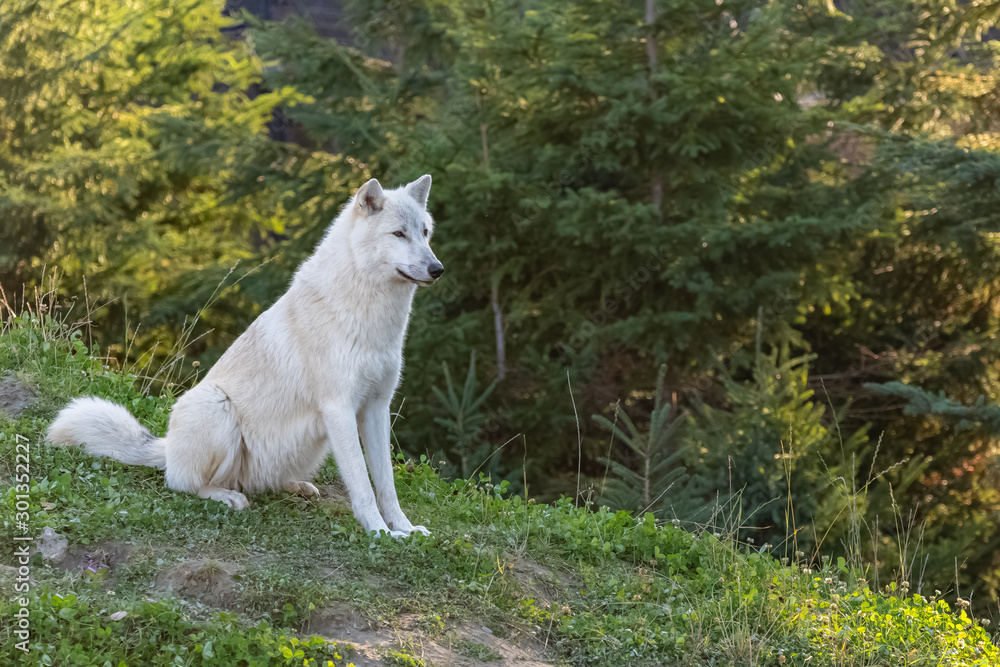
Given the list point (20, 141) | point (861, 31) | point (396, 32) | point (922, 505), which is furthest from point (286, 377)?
point (396, 32)

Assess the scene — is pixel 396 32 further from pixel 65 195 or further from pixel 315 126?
pixel 65 195

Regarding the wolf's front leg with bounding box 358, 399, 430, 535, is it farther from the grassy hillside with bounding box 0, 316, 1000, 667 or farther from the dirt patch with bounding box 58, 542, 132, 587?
the dirt patch with bounding box 58, 542, 132, 587

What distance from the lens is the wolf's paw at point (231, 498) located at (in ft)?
14.5

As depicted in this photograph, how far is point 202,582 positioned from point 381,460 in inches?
46.5

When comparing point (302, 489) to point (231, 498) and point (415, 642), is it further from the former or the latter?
point (415, 642)

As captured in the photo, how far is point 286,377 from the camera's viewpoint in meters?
4.45

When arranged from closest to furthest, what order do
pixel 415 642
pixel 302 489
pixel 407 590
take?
pixel 415 642, pixel 407 590, pixel 302 489

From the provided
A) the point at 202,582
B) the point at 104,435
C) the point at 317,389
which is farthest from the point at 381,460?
the point at 104,435

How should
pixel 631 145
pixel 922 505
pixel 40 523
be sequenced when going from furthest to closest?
pixel 922 505
pixel 631 145
pixel 40 523

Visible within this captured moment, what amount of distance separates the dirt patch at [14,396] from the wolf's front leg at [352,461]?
2.36m

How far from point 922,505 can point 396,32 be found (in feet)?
39.4

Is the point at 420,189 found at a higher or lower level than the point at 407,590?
higher

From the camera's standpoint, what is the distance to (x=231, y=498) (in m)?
4.45

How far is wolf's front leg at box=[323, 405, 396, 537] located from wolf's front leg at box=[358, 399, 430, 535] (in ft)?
0.51
